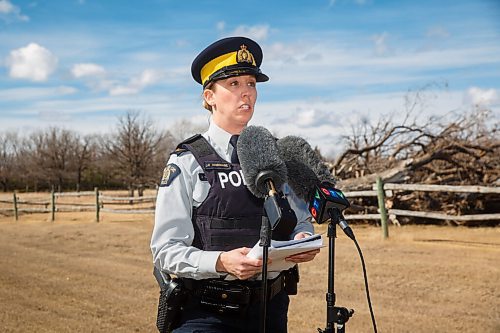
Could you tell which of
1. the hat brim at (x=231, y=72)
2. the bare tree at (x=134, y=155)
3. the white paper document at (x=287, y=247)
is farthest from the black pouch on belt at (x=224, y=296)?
the bare tree at (x=134, y=155)

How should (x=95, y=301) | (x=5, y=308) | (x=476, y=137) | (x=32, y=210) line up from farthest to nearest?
(x=32, y=210)
(x=476, y=137)
(x=95, y=301)
(x=5, y=308)

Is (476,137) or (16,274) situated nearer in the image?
(16,274)

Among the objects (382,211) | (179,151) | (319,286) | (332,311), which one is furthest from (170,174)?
(382,211)

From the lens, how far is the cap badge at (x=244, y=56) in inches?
93.0

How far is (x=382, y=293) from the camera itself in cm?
720

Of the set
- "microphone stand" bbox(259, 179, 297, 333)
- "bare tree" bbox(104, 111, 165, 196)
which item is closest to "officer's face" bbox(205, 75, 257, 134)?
"microphone stand" bbox(259, 179, 297, 333)

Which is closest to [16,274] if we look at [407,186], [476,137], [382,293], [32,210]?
[382,293]

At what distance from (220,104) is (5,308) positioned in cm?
519

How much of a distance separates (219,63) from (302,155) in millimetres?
531

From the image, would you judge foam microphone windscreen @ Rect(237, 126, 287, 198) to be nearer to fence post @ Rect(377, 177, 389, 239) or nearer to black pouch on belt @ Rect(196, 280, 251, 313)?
black pouch on belt @ Rect(196, 280, 251, 313)

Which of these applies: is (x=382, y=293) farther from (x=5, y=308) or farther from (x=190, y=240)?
(x=190, y=240)

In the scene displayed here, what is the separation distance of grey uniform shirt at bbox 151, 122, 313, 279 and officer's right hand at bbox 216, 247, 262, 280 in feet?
0.13

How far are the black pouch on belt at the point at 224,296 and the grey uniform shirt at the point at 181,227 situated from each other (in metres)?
0.06

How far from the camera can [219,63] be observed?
238cm
